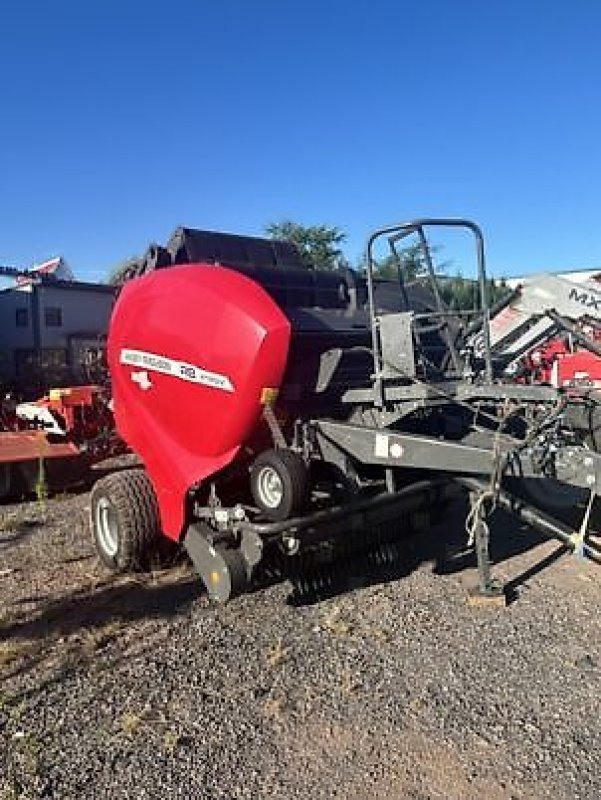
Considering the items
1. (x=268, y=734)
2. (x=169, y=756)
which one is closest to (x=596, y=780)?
(x=268, y=734)

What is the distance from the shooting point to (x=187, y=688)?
377 cm

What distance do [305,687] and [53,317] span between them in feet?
53.8

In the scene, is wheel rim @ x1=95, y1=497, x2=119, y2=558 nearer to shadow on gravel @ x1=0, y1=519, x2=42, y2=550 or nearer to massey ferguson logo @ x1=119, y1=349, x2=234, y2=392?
massey ferguson logo @ x1=119, y1=349, x2=234, y2=392

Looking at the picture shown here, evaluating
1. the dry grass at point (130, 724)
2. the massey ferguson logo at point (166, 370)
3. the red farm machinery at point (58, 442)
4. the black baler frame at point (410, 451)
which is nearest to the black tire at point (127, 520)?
the black baler frame at point (410, 451)

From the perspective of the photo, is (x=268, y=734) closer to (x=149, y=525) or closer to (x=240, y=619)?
(x=240, y=619)

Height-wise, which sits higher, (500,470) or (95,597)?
(500,470)

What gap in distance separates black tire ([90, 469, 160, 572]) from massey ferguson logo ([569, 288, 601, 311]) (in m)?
3.09

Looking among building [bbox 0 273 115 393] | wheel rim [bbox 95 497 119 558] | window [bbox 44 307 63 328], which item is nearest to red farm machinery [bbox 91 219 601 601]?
wheel rim [bbox 95 497 119 558]

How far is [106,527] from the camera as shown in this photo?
5.68 metres

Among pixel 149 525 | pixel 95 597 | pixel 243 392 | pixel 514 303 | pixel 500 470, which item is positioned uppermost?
pixel 514 303

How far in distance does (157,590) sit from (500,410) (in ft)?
7.82

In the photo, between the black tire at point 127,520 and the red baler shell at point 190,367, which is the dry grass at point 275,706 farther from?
the black tire at point 127,520

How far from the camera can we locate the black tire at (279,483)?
4301mm

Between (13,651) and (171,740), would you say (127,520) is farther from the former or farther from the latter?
(171,740)
